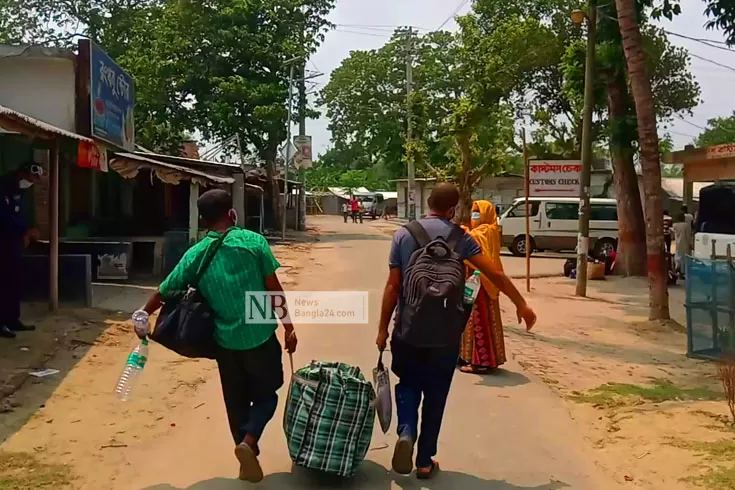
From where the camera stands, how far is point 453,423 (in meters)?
6.41

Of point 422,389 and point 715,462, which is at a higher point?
point 422,389

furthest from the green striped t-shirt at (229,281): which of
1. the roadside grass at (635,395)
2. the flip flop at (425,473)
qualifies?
the roadside grass at (635,395)

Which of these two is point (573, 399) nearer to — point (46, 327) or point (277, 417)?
point (277, 417)

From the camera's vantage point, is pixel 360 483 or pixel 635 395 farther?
pixel 635 395

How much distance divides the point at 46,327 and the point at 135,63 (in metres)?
24.4

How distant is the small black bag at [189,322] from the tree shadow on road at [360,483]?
82 cm

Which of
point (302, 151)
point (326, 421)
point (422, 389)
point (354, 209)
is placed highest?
point (302, 151)

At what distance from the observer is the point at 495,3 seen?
38625 mm

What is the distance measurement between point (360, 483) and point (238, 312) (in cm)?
126

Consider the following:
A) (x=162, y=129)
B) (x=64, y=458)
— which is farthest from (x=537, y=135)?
(x=64, y=458)

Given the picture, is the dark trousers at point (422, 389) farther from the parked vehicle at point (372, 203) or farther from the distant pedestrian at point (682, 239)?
the parked vehicle at point (372, 203)

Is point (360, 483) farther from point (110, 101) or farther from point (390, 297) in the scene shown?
point (110, 101)

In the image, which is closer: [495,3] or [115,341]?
[115,341]

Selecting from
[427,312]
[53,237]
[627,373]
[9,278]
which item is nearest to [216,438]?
[427,312]
